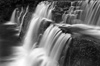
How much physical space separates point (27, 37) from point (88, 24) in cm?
486

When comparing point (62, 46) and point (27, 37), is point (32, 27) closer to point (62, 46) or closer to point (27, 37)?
point (27, 37)

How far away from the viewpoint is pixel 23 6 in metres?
20.5

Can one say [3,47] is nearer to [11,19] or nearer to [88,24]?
[88,24]

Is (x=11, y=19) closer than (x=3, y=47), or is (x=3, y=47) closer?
(x=3, y=47)

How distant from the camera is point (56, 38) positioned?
857cm

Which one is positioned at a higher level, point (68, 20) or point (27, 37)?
point (68, 20)

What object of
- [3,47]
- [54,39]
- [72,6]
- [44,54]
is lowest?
[3,47]

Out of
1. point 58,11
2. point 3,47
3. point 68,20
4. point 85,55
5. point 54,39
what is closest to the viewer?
point 85,55

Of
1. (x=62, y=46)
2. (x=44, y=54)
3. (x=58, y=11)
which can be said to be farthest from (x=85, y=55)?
(x=58, y=11)

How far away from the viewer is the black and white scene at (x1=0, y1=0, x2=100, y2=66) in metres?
6.51

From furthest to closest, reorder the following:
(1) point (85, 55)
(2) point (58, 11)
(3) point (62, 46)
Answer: (2) point (58, 11) → (3) point (62, 46) → (1) point (85, 55)

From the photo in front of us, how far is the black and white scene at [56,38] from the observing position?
651 cm

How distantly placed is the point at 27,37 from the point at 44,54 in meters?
4.02

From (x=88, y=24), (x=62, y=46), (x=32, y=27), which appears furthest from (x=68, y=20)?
(x=62, y=46)
